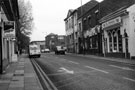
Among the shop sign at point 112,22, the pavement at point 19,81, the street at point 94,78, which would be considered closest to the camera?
the street at point 94,78

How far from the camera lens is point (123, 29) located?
2845 cm

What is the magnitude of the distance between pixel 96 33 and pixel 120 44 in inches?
370

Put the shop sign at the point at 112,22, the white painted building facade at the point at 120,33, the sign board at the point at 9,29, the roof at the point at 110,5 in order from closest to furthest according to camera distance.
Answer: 1. the sign board at the point at 9,29
2. the white painted building facade at the point at 120,33
3. the shop sign at the point at 112,22
4. the roof at the point at 110,5

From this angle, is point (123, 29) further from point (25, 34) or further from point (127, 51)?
point (25, 34)

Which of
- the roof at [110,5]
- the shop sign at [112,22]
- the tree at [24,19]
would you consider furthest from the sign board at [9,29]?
the tree at [24,19]

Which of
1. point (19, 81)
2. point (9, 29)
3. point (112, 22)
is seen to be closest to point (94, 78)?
point (19, 81)

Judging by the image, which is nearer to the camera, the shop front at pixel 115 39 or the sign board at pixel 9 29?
the sign board at pixel 9 29

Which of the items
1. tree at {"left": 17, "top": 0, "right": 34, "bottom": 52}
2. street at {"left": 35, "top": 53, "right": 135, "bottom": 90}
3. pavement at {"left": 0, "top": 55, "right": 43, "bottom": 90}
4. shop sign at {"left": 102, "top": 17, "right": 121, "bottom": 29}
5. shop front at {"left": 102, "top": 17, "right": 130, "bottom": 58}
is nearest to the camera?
street at {"left": 35, "top": 53, "right": 135, "bottom": 90}

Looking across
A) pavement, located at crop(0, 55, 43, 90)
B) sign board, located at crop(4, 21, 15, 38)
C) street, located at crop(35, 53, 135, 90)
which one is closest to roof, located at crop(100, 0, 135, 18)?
street, located at crop(35, 53, 135, 90)

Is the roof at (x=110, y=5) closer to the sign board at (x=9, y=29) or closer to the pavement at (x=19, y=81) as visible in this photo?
the sign board at (x=9, y=29)

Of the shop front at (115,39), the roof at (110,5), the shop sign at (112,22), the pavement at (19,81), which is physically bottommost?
the pavement at (19,81)

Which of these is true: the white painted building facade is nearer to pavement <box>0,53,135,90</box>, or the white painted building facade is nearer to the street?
the street

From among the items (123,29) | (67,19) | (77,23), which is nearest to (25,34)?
(67,19)

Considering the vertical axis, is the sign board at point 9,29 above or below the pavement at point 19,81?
above
